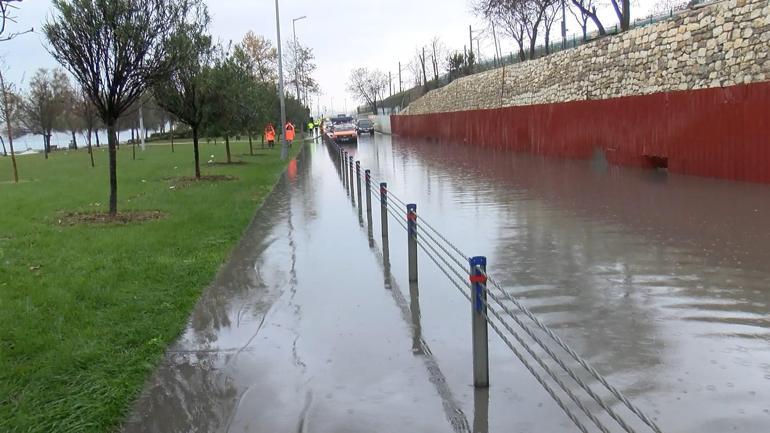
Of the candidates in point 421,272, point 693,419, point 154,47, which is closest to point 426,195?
point 154,47

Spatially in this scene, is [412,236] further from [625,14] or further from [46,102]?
[46,102]

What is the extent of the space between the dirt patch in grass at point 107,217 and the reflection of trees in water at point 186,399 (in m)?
7.05

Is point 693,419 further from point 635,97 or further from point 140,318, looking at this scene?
point 635,97

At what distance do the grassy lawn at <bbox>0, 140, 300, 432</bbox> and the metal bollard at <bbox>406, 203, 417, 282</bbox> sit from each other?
7.03 feet

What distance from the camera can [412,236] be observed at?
259 inches

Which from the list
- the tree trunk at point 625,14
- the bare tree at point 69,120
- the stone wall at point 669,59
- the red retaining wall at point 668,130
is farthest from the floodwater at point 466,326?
the bare tree at point 69,120

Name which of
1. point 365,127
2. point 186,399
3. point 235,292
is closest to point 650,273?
point 235,292

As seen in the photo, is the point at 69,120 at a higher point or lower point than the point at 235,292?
higher

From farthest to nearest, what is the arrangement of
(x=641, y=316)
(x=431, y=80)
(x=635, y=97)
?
1. (x=431, y=80)
2. (x=635, y=97)
3. (x=641, y=316)

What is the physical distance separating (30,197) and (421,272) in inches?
457

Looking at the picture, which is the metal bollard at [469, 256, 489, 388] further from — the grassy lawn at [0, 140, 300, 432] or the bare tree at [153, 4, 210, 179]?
the bare tree at [153, 4, 210, 179]

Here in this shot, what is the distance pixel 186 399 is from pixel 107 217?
8.31 metres

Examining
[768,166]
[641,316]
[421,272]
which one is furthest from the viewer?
[768,166]

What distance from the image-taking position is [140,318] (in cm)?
589
